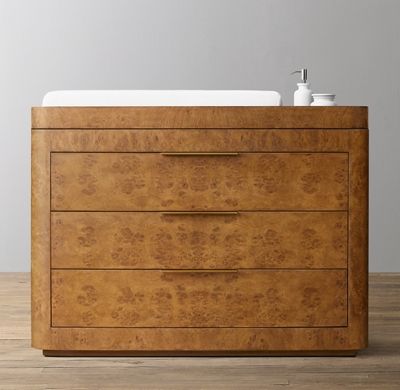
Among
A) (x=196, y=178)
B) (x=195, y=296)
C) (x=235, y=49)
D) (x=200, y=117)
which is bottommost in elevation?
(x=195, y=296)

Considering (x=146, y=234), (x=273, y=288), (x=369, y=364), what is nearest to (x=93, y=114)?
(x=146, y=234)

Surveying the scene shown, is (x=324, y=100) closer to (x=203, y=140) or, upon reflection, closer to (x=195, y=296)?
(x=203, y=140)

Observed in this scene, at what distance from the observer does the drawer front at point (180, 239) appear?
2127mm

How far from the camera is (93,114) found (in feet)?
6.93

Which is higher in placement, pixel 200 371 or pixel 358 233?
pixel 358 233

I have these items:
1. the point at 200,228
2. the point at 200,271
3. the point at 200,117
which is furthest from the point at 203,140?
the point at 200,271

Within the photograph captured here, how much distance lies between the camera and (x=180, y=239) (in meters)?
2.12

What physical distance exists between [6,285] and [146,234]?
143 centimetres

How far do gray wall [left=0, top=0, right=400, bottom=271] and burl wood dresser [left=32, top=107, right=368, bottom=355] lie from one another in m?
1.50

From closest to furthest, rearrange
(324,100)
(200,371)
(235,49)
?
(200,371) → (324,100) → (235,49)

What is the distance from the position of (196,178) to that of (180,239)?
0.49ft

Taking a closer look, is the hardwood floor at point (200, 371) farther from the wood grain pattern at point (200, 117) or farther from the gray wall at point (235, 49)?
the gray wall at point (235, 49)

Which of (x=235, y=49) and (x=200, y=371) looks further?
(x=235, y=49)

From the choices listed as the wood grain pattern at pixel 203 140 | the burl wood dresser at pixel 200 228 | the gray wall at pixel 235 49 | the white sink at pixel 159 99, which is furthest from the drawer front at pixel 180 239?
the gray wall at pixel 235 49
